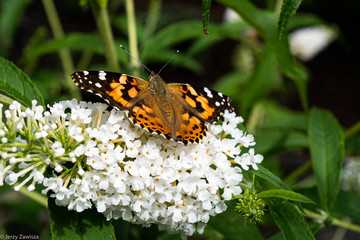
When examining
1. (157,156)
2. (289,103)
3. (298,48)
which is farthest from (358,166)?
(289,103)

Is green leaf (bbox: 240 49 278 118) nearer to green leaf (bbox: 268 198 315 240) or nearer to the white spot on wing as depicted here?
the white spot on wing

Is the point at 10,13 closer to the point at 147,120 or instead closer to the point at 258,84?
the point at 258,84

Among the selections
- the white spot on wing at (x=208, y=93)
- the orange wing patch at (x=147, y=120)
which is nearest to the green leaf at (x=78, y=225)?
the orange wing patch at (x=147, y=120)

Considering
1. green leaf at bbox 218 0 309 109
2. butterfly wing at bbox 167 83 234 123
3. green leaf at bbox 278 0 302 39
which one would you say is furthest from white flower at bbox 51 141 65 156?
green leaf at bbox 218 0 309 109

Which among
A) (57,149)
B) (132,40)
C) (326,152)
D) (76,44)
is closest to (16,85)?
(57,149)

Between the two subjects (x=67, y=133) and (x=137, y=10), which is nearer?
(x=67, y=133)

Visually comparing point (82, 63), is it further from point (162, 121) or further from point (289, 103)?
point (289, 103)

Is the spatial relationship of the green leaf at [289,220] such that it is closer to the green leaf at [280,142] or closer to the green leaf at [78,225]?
the green leaf at [78,225]
